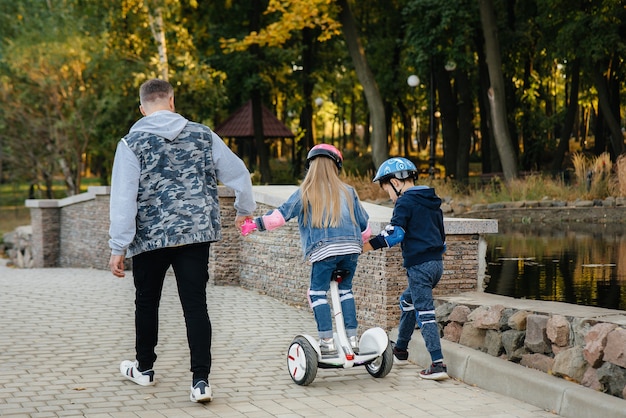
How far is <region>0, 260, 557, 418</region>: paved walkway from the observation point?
6.11 metres

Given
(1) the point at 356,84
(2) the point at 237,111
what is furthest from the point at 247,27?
(1) the point at 356,84

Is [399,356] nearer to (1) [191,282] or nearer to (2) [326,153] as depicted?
(2) [326,153]

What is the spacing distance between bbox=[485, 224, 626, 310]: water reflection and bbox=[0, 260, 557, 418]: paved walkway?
2.20 meters

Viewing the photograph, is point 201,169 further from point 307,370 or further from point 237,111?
point 237,111

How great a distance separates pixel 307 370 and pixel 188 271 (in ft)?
3.62

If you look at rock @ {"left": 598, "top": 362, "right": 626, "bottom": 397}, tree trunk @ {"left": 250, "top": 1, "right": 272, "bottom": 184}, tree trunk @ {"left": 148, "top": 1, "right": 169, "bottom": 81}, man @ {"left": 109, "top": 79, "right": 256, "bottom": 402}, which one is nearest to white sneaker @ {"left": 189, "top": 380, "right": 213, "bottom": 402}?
man @ {"left": 109, "top": 79, "right": 256, "bottom": 402}

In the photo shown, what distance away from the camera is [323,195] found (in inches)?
268

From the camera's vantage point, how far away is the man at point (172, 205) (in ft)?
20.2

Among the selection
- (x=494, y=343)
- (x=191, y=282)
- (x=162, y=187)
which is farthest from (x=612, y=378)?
(x=162, y=187)

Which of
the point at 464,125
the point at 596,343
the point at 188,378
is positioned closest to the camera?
the point at 596,343

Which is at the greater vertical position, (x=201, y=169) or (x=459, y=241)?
(x=201, y=169)

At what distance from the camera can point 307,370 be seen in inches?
263

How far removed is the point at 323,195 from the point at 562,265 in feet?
19.1

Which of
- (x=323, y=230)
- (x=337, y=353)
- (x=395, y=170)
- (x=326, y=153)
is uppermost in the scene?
(x=326, y=153)
